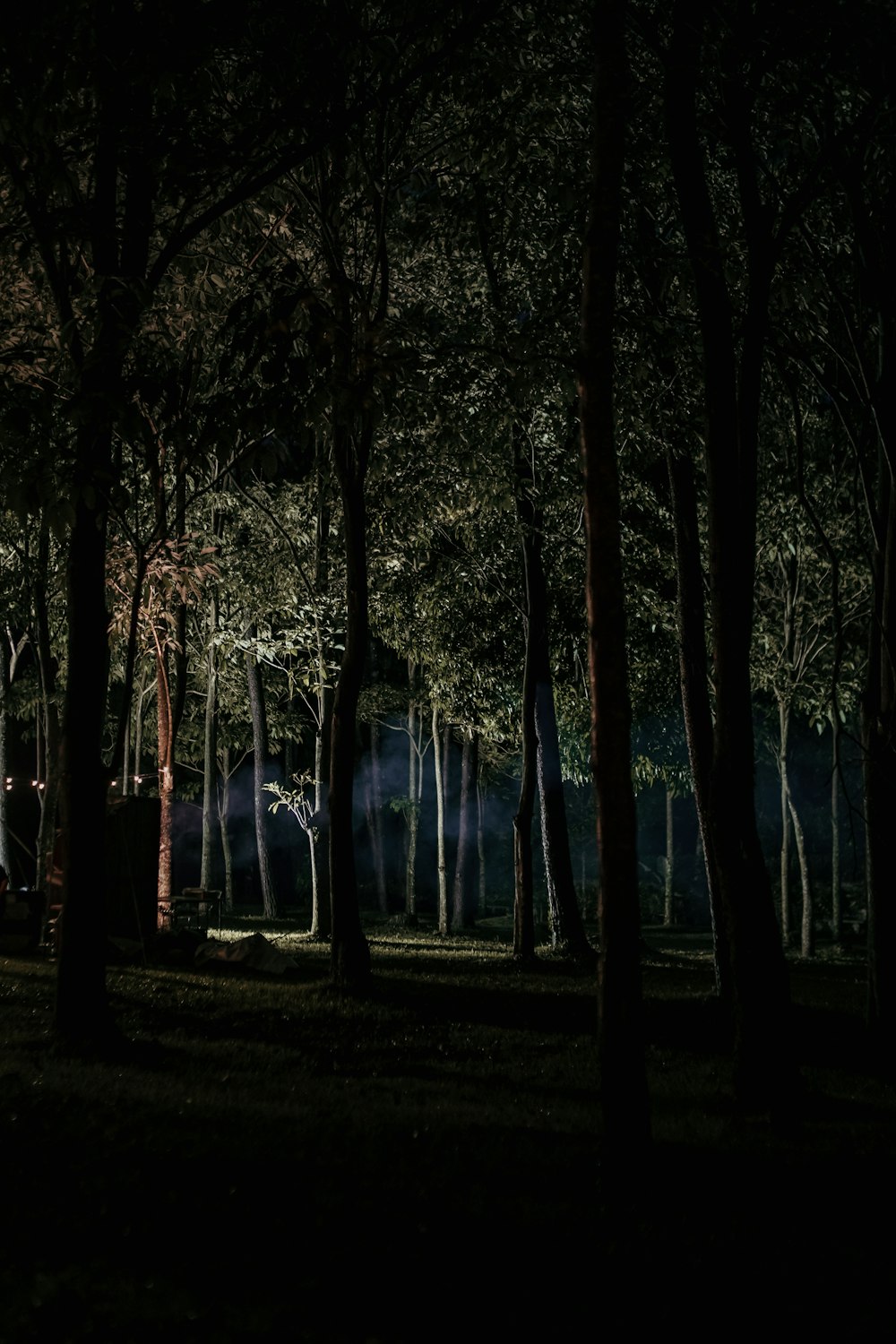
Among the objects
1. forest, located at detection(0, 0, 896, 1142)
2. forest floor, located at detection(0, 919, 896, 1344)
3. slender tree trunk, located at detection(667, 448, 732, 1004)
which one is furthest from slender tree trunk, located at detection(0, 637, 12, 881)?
forest floor, located at detection(0, 919, 896, 1344)

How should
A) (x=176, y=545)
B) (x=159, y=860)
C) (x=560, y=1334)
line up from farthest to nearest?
(x=159, y=860), (x=176, y=545), (x=560, y=1334)

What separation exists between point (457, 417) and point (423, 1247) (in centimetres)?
1237

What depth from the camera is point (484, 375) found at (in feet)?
58.0

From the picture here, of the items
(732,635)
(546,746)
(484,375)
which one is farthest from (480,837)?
(732,635)

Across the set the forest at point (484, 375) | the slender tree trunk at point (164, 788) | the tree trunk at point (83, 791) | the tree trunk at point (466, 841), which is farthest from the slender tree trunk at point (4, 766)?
the tree trunk at point (83, 791)

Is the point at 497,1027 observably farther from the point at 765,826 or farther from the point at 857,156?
the point at 765,826

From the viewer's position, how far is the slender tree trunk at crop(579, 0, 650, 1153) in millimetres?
7066

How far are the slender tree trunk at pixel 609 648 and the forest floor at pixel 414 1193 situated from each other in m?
0.57

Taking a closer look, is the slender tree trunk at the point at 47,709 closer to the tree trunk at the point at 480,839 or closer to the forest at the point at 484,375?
the forest at the point at 484,375

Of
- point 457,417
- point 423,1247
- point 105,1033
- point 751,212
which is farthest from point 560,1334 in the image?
point 457,417

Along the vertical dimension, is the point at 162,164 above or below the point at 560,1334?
above

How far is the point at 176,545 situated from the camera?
1897 centimetres

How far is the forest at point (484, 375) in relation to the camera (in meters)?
7.61

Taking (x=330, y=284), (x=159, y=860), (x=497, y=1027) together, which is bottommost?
(x=497, y=1027)
